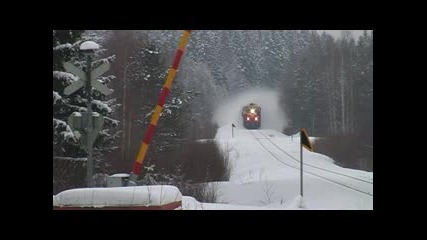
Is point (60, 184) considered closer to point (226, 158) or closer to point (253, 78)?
point (226, 158)

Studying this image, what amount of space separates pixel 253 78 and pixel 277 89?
3.30 meters

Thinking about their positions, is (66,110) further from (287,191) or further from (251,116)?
(251,116)

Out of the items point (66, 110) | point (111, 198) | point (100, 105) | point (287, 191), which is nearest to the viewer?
point (111, 198)

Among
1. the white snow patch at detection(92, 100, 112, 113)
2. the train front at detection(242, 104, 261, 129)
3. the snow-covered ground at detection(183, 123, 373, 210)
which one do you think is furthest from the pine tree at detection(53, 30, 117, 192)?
the train front at detection(242, 104, 261, 129)

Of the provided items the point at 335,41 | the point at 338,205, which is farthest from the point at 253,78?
the point at 338,205

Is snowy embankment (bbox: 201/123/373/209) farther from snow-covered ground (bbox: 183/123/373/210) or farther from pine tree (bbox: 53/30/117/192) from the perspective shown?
pine tree (bbox: 53/30/117/192)

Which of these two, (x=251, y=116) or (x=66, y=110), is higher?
(x=251, y=116)

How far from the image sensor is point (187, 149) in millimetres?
18953

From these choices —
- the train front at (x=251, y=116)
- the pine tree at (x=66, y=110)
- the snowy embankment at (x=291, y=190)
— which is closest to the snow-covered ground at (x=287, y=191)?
the snowy embankment at (x=291, y=190)

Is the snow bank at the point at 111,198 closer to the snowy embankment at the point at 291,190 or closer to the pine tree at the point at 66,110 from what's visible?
the snowy embankment at the point at 291,190

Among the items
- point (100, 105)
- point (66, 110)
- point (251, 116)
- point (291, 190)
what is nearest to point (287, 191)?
point (291, 190)

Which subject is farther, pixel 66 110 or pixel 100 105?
pixel 100 105

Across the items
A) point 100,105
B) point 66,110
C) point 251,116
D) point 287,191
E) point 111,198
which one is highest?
point 251,116

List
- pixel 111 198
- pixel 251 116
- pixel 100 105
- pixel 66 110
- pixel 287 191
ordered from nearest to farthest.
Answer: pixel 111 198, pixel 66 110, pixel 100 105, pixel 287 191, pixel 251 116
